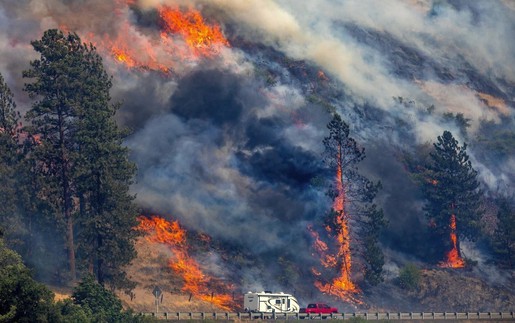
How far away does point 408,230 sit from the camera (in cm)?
12575

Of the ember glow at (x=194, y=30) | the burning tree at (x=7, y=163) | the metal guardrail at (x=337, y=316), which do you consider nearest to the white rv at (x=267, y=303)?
the metal guardrail at (x=337, y=316)

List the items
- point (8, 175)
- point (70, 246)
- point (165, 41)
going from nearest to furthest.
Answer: point (8, 175) < point (70, 246) < point (165, 41)

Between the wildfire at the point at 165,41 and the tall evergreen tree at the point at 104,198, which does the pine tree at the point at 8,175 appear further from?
the wildfire at the point at 165,41

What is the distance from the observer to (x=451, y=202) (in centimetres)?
12369

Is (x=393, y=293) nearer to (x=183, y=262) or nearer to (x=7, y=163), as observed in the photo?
(x=183, y=262)

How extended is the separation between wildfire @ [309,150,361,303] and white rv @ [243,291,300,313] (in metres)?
15.0

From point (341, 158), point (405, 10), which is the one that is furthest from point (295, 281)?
point (405, 10)

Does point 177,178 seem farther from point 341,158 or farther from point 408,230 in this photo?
point 408,230

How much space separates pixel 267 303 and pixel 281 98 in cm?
5068

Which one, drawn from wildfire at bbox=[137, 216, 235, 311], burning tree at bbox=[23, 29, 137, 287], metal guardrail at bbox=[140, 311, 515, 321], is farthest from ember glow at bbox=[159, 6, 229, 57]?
metal guardrail at bbox=[140, 311, 515, 321]

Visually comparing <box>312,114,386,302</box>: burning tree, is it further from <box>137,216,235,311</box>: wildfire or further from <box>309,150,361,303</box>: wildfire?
<box>137,216,235,311</box>: wildfire

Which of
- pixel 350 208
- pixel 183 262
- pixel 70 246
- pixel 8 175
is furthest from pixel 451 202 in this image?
pixel 8 175

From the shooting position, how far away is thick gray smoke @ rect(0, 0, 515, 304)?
121312 mm

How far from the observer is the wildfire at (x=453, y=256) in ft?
401
